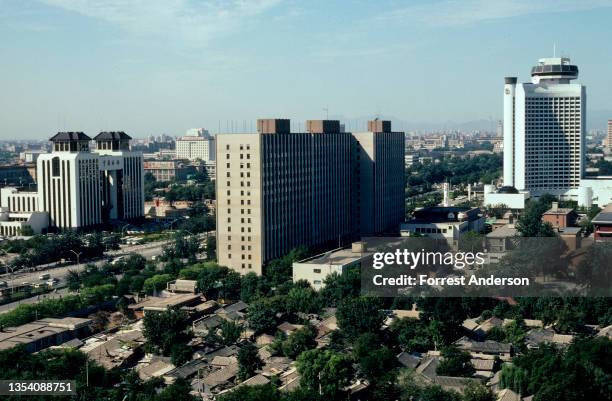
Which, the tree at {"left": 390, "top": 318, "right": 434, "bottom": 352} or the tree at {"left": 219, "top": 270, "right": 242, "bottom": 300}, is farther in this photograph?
the tree at {"left": 219, "top": 270, "right": 242, "bottom": 300}

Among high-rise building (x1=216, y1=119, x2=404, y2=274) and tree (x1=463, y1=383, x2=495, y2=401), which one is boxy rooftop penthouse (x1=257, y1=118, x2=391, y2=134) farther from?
tree (x1=463, y1=383, x2=495, y2=401)

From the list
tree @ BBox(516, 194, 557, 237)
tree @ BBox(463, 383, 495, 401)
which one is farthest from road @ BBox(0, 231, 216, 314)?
tree @ BBox(516, 194, 557, 237)

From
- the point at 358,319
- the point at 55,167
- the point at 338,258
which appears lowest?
the point at 358,319

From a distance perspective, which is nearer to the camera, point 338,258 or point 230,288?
point 230,288

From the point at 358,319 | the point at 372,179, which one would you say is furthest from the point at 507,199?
the point at 358,319

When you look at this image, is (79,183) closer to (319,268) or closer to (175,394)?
(319,268)

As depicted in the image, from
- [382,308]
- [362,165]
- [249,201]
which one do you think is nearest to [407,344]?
[382,308]
